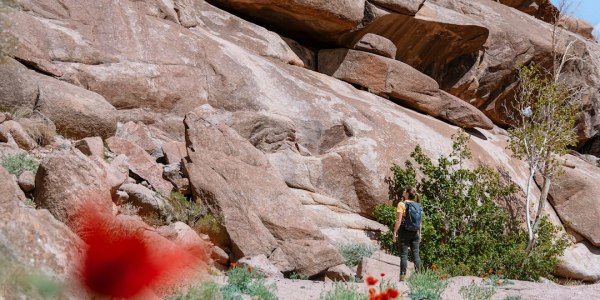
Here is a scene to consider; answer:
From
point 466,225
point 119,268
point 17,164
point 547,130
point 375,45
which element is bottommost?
point 466,225

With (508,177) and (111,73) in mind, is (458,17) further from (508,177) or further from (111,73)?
(111,73)

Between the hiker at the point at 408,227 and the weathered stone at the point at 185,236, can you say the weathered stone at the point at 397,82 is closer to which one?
the hiker at the point at 408,227

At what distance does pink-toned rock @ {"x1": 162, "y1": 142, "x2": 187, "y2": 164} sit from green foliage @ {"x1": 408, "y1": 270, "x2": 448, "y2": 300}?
5122 mm

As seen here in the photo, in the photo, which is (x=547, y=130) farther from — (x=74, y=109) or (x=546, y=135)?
(x=74, y=109)

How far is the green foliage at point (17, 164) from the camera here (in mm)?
8469

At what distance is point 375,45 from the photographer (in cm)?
1917

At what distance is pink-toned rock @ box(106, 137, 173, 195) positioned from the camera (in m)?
10.9

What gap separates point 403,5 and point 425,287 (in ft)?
43.2

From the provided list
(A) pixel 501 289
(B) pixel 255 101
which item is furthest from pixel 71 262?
(B) pixel 255 101

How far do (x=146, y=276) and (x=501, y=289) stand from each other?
853cm

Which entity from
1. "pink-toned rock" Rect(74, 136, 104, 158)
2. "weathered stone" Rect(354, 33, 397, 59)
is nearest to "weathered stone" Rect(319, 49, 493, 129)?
Answer: "weathered stone" Rect(354, 33, 397, 59)

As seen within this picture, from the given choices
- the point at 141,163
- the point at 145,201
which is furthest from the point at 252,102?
the point at 145,201

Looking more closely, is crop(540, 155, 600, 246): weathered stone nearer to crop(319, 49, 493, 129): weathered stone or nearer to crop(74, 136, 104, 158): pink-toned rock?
crop(319, 49, 493, 129): weathered stone

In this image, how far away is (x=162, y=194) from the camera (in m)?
10.6
